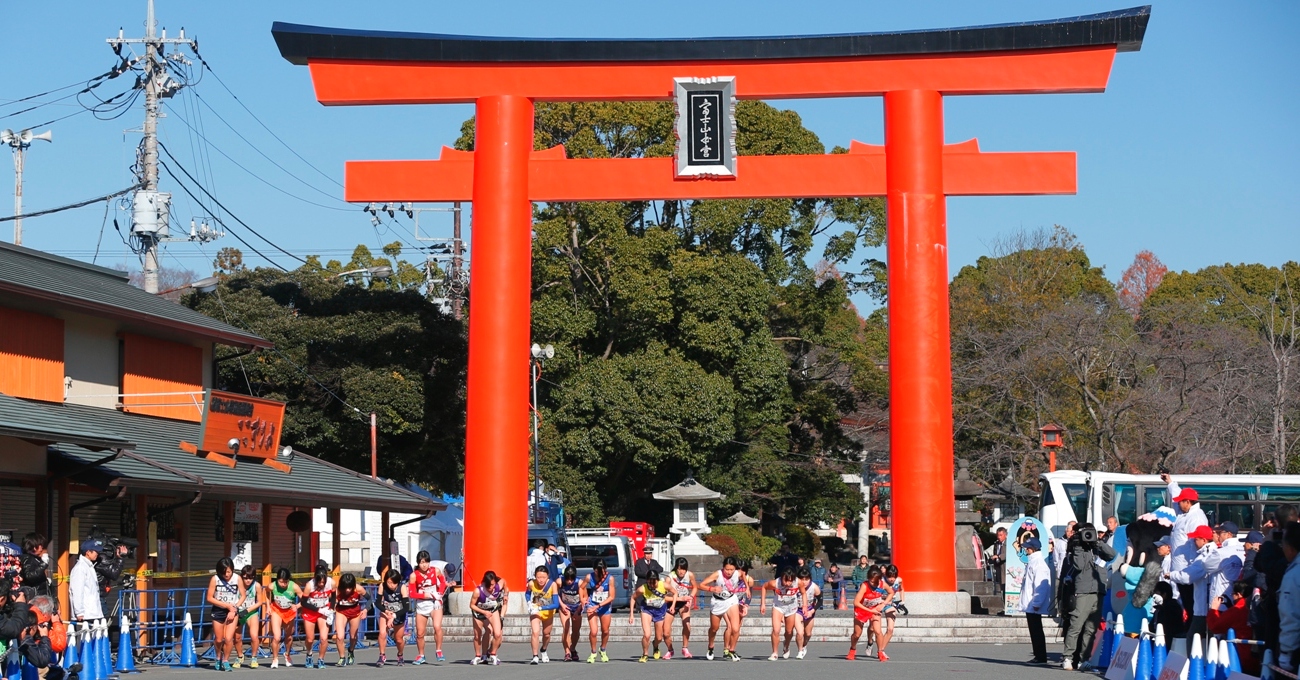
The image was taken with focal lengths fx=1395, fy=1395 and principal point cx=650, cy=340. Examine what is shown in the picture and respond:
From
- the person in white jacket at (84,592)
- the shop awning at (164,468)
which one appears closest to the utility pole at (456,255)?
the shop awning at (164,468)

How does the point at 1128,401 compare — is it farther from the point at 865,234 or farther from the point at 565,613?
the point at 565,613

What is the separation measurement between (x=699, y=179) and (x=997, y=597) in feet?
30.0

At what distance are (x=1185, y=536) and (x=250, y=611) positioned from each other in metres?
11.1

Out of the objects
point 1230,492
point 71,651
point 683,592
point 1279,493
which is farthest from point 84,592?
point 1279,493

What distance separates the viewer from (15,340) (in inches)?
781

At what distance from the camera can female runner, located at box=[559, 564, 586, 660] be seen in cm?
1802

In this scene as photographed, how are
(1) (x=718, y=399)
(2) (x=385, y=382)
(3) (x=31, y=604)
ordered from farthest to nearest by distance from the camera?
(1) (x=718, y=399) < (2) (x=385, y=382) < (3) (x=31, y=604)

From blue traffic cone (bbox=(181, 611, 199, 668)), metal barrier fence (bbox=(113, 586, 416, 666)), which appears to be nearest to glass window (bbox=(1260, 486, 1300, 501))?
metal barrier fence (bbox=(113, 586, 416, 666))

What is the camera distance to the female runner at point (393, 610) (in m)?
Answer: 18.2

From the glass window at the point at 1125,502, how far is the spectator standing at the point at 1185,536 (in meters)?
11.9

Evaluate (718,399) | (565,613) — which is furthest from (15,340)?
(718,399)

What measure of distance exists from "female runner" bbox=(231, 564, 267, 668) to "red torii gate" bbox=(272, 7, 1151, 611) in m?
5.18

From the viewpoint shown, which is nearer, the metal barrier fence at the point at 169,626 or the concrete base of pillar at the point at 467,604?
the metal barrier fence at the point at 169,626

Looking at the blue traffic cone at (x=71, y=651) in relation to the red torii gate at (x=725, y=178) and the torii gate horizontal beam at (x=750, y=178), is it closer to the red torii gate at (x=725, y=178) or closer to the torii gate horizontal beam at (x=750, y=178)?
the red torii gate at (x=725, y=178)
